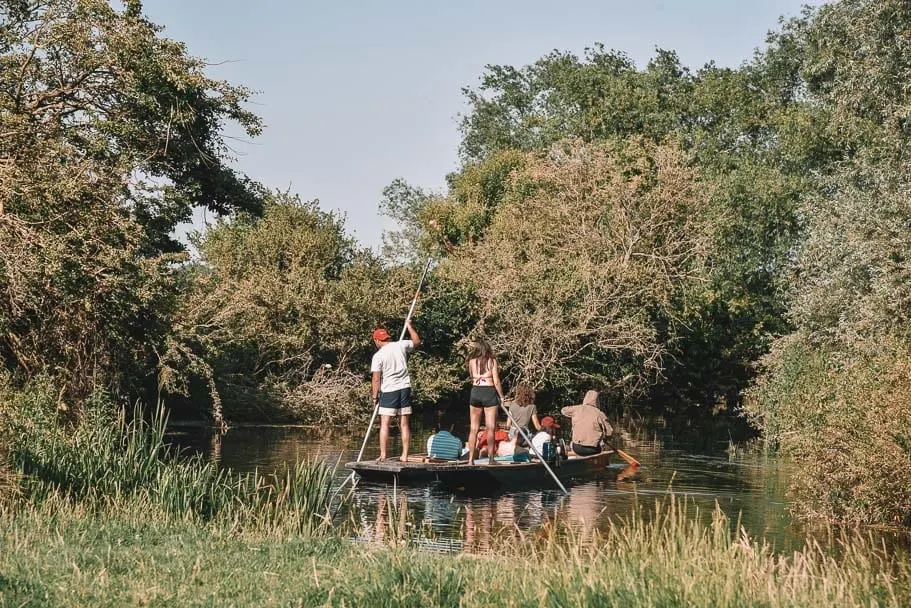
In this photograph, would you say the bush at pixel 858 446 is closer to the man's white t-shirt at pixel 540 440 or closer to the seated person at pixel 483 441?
the man's white t-shirt at pixel 540 440

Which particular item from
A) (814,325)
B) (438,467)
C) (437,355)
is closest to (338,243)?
(437,355)

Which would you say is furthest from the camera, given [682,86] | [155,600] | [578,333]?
[682,86]

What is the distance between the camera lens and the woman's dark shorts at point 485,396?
16609 mm

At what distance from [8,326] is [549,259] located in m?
20.9

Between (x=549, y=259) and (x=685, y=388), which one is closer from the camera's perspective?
(x=549, y=259)

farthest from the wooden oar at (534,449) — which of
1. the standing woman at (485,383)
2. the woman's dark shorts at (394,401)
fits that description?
the woman's dark shorts at (394,401)

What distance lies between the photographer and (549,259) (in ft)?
111

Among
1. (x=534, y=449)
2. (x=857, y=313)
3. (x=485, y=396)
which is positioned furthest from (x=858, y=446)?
(x=857, y=313)

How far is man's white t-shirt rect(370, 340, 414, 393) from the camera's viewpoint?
16.6 m

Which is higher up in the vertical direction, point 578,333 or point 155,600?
point 578,333

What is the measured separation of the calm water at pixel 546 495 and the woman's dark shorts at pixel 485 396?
52.3 inches

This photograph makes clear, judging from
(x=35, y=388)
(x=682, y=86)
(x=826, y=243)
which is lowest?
(x=35, y=388)

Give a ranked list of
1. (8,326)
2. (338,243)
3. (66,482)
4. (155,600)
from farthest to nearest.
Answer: (338,243) < (8,326) < (66,482) < (155,600)

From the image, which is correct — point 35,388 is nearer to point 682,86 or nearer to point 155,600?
point 155,600
